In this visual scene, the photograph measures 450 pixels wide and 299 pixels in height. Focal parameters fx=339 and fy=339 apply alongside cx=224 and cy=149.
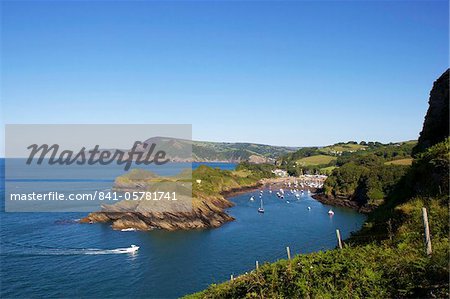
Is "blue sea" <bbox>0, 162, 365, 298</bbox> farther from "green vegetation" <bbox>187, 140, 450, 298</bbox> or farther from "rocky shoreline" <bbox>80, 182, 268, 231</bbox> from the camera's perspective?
"green vegetation" <bbox>187, 140, 450, 298</bbox>

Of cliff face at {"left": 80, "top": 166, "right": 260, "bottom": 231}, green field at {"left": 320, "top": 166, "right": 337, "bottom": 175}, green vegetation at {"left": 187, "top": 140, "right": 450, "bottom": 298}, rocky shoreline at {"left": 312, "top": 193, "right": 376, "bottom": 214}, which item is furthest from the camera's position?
green field at {"left": 320, "top": 166, "right": 337, "bottom": 175}

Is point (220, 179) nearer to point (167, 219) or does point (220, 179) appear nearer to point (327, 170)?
point (167, 219)

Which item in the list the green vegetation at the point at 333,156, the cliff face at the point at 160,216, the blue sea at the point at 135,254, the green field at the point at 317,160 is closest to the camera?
the blue sea at the point at 135,254

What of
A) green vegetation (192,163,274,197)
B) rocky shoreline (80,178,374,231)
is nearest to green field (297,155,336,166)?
green vegetation (192,163,274,197)

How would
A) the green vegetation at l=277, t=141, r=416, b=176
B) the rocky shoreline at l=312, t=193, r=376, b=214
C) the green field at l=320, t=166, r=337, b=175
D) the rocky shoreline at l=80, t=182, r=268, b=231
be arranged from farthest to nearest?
1. the green field at l=320, t=166, r=337, b=175
2. the green vegetation at l=277, t=141, r=416, b=176
3. the rocky shoreline at l=312, t=193, r=376, b=214
4. the rocky shoreline at l=80, t=182, r=268, b=231

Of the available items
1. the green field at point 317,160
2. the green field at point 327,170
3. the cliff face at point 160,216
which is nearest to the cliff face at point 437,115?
the cliff face at point 160,216

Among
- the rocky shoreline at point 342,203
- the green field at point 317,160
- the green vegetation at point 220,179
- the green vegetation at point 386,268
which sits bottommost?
the rocky shoreline at point 342,203

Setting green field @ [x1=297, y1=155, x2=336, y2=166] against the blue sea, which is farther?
green field @ [x1=297, y1=155, x2=336, y2=166]

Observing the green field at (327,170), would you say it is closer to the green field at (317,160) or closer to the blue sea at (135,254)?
the green field at (317,160)

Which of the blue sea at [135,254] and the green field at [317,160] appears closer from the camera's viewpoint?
the blue sea at [135,254]
